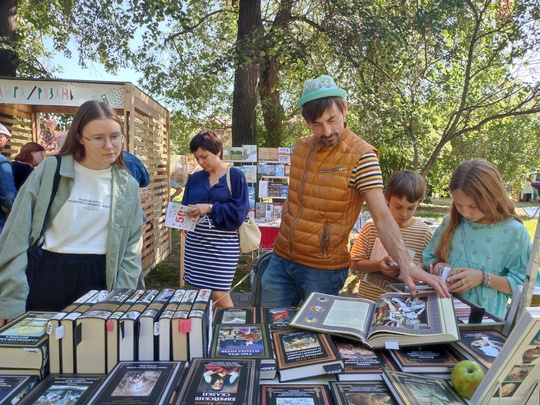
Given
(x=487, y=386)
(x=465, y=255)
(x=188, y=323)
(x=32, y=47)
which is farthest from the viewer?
(x=32, y=47)

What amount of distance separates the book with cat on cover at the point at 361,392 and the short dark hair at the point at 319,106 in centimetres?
120

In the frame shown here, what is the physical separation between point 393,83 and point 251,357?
5927 millimetres

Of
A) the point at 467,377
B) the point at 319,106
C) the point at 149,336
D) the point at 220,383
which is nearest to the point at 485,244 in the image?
the point at 467,377

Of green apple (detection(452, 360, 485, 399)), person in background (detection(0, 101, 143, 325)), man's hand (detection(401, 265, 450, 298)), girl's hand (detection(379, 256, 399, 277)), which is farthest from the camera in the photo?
girl's hand (detection(379, 256, 399, 277))

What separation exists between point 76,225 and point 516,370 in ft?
5.58

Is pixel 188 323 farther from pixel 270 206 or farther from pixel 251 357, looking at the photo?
pixel 270 206

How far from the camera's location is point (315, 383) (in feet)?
3.97

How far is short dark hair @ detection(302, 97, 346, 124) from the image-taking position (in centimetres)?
186

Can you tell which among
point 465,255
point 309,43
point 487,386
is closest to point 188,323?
point 487,386

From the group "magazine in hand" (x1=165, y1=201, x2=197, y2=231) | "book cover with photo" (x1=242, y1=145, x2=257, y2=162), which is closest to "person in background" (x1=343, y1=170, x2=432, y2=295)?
"magazine in hand" (x1=165, y1=201, x2=197, y2=231)

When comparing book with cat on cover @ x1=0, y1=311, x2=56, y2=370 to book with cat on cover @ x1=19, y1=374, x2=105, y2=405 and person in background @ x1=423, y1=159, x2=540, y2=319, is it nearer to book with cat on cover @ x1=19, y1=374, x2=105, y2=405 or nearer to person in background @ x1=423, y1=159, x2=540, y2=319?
book with cat on cover @ x1=19, y1=374, x2=105, y2=405

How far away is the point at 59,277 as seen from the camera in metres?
1.72

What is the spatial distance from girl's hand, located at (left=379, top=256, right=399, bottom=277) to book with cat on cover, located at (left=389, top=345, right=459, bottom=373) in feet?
2.72

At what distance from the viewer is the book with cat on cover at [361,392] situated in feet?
3.59
